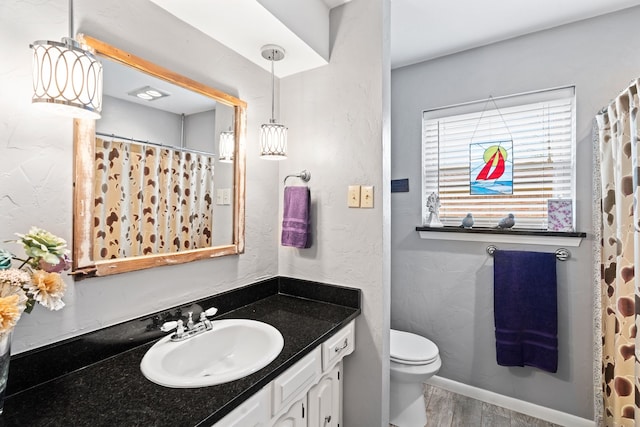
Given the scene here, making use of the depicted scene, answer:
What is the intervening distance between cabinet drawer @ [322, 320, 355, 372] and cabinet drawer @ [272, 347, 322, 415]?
0.04 metres

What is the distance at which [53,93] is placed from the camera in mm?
769

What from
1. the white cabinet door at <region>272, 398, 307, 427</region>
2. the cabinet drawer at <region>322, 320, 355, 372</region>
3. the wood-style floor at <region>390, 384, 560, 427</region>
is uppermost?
the cabinet drawer at <region>322, 320, 355, 372</region>

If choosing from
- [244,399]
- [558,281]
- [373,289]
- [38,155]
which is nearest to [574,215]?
[558,281]

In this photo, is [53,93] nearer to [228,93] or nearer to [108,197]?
[108,197]

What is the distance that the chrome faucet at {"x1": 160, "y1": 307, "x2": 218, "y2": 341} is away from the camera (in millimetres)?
1115

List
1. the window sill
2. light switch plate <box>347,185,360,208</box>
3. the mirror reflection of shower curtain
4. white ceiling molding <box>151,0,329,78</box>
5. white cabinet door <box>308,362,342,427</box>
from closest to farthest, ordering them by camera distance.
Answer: the mirror reflection of shower curtain
white ceiling molding <box>151,0,329,78</box>
white cabinet door <box>308,362,342,427</box>
light switch plate <box>347,185,360,208</box>
the window sill

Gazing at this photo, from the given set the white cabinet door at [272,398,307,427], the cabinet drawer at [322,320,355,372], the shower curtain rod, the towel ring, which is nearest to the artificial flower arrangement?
the shower curtain rod

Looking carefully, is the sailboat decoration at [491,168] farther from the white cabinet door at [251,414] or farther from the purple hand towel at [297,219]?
the white cabinet door at [251,414]

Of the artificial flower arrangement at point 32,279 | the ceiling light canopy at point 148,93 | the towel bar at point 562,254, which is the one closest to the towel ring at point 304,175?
the ceiling light canopy at point 148,93

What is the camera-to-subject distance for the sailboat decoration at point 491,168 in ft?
6.76

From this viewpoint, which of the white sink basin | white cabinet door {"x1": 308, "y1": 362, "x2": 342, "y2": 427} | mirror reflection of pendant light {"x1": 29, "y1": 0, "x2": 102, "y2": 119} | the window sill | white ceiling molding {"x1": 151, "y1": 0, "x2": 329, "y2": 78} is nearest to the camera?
mirror reflection of pendant light {"x1": 29, "y1": 0, "x2": 102, "y2": 119}

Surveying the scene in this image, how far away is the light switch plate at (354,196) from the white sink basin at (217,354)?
2.35 ft

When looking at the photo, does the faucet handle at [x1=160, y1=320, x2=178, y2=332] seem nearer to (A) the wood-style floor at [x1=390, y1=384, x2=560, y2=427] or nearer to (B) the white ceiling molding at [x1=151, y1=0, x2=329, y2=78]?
(B) the white ceiling molding at [x1=151, y1=0, x2=329, y2=78]

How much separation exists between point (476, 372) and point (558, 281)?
0.84 m
